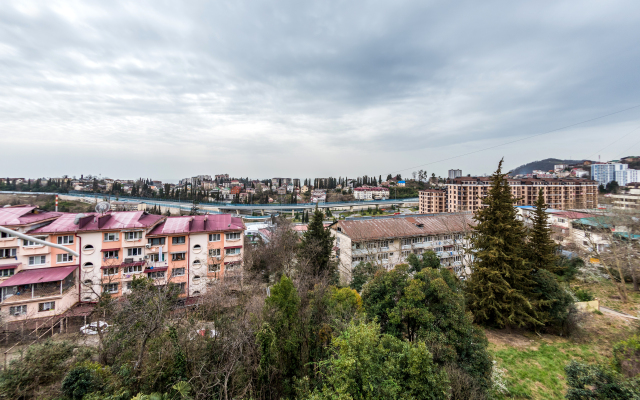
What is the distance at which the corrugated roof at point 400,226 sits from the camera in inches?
905

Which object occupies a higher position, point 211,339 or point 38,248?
point 38,248

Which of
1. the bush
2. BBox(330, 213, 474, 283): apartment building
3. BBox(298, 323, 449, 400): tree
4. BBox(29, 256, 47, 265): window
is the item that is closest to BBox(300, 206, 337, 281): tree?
BBox(330, 213, 474, 283): apartment building

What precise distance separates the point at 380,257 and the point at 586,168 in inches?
3811

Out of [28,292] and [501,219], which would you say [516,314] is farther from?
[28,292]

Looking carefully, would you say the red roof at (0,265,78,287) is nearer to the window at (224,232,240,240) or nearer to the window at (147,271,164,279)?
the window at (147,271,164,279)

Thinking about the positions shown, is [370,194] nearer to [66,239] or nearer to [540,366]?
[540,366]

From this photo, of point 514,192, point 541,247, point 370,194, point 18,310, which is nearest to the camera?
point 18,310

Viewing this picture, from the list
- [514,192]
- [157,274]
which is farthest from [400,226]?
[514,192]

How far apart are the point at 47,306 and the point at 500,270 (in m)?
25.1

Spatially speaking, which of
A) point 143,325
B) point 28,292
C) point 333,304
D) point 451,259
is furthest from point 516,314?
point 28,292

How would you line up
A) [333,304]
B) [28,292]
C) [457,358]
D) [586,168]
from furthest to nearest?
1. [586,168]
2. [28,292]
3. [333,304]
4. [457,358]

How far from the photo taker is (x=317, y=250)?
19.2 metres

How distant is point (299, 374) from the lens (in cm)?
803

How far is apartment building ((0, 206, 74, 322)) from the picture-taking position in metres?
13.9
